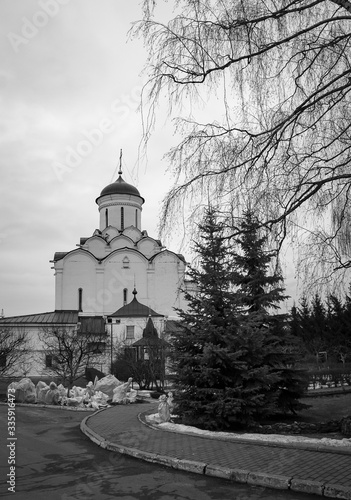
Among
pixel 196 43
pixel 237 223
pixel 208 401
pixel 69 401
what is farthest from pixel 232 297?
pixel 69 401

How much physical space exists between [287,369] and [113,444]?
6110 mm

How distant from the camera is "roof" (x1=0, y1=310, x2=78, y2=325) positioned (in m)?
36.8

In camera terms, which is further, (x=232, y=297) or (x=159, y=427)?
(x=232, y=297)

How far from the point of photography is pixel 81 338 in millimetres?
30000

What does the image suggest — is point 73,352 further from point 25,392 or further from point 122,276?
point 122,276

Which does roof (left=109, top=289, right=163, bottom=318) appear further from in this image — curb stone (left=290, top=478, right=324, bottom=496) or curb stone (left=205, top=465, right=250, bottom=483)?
curb stone (left=290, top=478, right=324, bottom=496)

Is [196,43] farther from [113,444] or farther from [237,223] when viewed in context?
[113,444]

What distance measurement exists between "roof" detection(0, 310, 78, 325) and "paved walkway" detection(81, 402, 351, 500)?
27.5m

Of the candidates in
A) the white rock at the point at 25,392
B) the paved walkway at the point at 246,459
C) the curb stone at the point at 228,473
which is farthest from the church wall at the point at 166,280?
the curb stone at the point at 228,473

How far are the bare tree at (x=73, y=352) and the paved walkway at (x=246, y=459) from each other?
A: 15564mm

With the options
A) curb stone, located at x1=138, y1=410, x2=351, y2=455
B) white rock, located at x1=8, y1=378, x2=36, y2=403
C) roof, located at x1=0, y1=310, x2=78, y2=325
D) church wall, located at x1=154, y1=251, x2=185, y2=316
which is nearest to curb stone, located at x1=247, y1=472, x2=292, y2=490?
curb stone, located at x1=138, y1=410, x2=351, y2=455

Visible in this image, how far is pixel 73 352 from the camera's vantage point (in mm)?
28203

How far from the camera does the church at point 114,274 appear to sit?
38.3 m

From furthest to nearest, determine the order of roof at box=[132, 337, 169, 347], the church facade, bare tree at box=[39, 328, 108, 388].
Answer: the church facade → roof at box=[132, 337, 169, 347] → bare tree at box=[39, 328, 108, 388]
